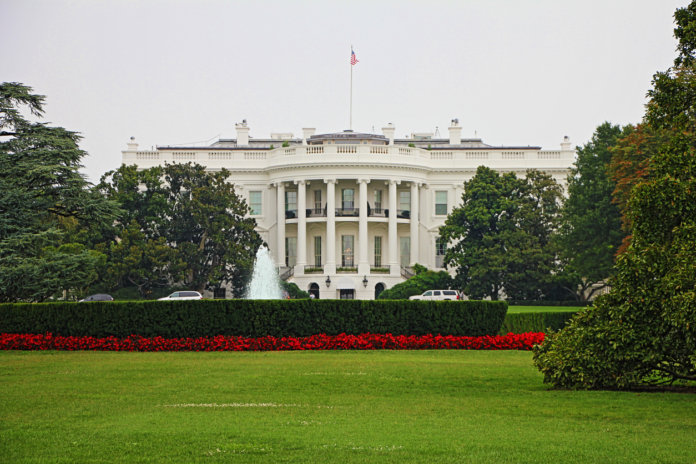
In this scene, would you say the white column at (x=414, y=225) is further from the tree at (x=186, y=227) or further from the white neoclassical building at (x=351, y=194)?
the tree at (x=186, y=227)

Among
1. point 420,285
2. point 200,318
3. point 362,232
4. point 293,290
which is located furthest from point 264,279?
point 200,318

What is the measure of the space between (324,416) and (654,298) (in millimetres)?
5646

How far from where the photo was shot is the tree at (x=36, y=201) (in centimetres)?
2888

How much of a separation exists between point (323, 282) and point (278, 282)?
475 cm

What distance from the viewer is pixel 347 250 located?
69.4 meters

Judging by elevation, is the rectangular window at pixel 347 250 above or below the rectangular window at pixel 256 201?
below

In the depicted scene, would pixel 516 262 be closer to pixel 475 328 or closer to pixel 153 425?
pixel 475 328

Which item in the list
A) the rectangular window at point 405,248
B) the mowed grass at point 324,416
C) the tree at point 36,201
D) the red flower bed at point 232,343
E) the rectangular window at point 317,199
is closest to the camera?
the mowed grass at point 324,416

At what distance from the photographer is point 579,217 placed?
50156 millimetres

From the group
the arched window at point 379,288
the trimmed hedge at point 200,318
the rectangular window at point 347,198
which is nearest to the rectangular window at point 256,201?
the rectangular window at point 347,198

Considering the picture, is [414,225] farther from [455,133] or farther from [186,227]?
[186,227]

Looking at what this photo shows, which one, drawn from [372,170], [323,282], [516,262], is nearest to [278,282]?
[323,282]

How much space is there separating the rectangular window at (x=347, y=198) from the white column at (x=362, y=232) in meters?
2.57

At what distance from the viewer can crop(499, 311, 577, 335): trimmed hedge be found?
2977 centimetres
